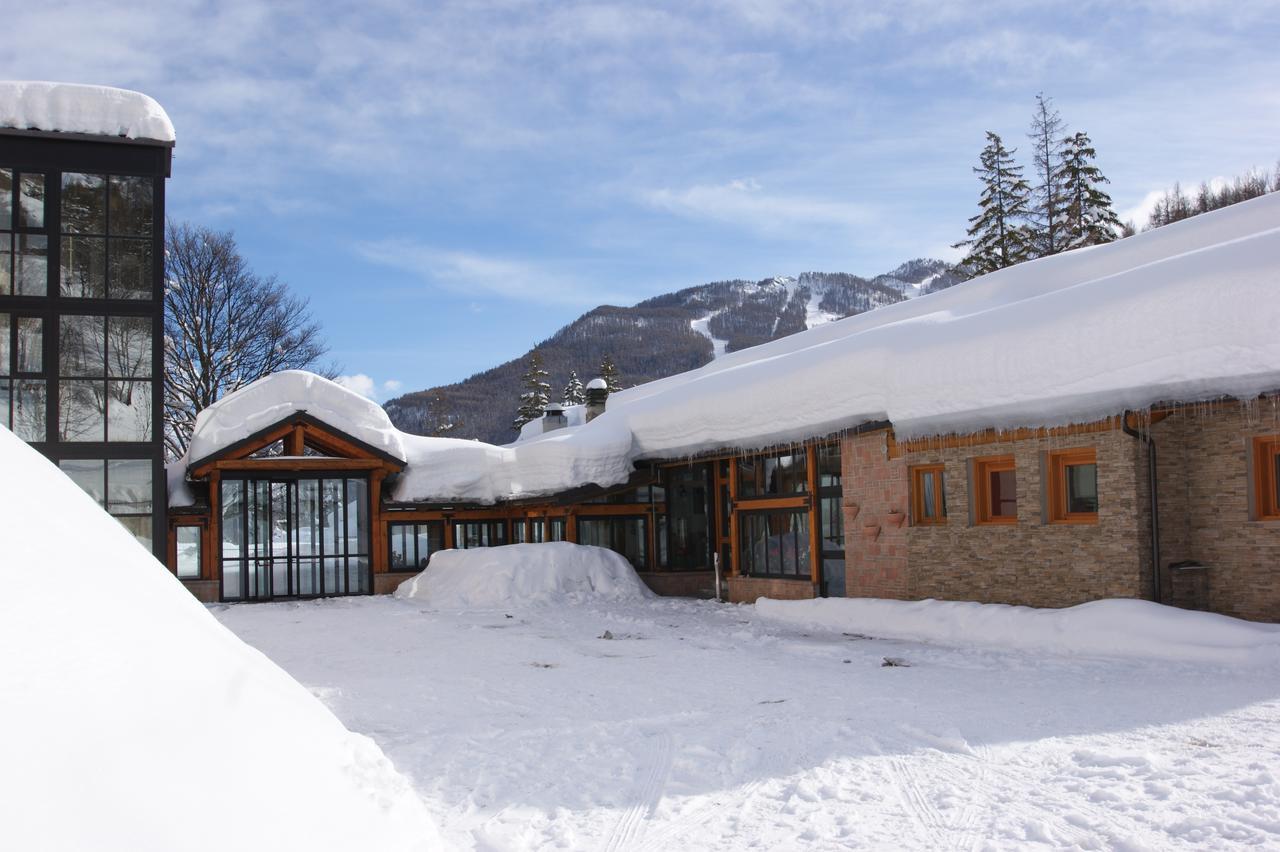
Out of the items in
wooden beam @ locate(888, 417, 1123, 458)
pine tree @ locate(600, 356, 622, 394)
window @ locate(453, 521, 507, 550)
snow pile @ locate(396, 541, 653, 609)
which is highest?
pine tree @ locate(600, 356, 622, 394)

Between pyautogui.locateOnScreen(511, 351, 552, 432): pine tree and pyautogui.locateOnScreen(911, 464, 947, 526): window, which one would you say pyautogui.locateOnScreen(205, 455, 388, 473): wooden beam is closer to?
pyautogui.locateOnScreen(911, 464, 947, 526): window

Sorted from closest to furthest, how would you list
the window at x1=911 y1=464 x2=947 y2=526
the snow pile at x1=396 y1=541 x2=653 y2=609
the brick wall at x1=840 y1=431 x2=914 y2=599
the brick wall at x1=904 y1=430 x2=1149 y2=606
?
the brick wall at x1=904 y1=430 x2=1149 y2=606 < the window at x1=911 y1=464 x2=947 y2=526 < the brick wall at x1=840 y1=431 x2=914 y2=599 < the snow pile at x1=396 y1=541 x2=653 y2=609

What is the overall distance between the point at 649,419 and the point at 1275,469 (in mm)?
11009

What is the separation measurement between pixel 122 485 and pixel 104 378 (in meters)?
1.92

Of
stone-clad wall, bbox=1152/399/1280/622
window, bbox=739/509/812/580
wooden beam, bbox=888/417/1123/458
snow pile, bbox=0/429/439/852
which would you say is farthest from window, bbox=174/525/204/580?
stone-clad wall, bbox=1152/399/1280/622

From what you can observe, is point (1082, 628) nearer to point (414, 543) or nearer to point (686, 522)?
point (686, 522)

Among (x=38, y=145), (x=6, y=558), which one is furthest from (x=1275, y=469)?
(x=38, y=145)

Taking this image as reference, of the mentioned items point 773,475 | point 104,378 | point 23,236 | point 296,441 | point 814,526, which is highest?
point 23,236

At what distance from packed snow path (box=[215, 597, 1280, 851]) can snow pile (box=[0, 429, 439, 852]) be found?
132 centimetres

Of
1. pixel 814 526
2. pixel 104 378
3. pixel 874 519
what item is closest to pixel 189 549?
pixel 104 378

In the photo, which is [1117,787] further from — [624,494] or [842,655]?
[624,494]

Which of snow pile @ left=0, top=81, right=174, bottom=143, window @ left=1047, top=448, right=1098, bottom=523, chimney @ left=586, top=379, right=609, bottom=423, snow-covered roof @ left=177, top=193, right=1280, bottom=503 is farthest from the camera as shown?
chimney @ left=586, top=379, right=609, bottom=423

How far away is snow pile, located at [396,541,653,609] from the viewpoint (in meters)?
17.7

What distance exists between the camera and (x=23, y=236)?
1703 centimetres
